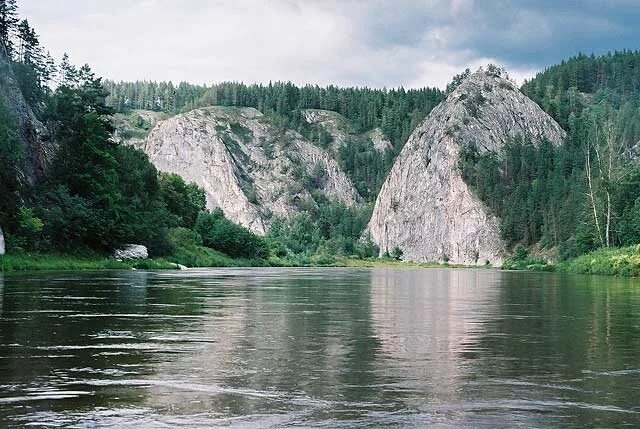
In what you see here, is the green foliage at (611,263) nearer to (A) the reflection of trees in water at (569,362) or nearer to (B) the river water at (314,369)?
(A) the reflection of trees in water at (569,362)

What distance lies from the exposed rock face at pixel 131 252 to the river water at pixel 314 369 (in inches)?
2457

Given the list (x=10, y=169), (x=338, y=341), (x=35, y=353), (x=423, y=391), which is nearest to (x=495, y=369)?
(x=423, y=391)

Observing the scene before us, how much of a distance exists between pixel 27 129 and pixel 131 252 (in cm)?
1744

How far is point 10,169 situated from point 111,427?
226ft

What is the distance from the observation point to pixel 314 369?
11930mm

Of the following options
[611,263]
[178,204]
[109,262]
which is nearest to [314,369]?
→ [109,262]

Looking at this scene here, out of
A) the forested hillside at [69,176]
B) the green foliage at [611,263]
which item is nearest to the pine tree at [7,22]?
the forested hillside at [69,176]

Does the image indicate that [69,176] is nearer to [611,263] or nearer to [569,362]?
[611,263]

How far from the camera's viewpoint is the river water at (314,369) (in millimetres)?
8641

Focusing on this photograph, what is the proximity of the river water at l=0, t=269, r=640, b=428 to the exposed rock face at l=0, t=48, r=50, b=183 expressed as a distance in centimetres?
6336

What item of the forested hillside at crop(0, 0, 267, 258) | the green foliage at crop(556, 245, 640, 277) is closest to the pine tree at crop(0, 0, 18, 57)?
the forested hillside at crop(0, 0, 267, 258)

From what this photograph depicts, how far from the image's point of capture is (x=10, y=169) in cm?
7125

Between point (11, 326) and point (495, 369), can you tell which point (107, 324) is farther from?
point (495, 369)

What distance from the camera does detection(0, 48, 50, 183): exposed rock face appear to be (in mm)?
80875
